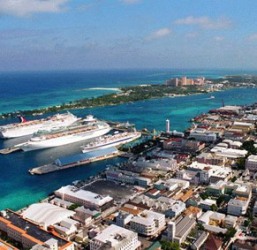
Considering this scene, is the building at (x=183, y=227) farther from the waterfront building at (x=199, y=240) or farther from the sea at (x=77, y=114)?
the sea at (x=77, y=114)

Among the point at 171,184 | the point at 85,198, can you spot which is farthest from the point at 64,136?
the point at 171,184

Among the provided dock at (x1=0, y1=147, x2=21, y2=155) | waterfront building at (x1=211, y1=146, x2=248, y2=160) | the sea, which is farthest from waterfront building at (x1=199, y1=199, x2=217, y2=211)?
dock at (x1=0, y1=147, x2=21, y2=155)

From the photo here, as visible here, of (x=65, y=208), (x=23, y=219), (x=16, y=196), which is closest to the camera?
(x=23, y=219)

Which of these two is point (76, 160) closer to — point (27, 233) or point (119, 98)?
point (27, 233)

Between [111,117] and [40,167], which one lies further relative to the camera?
[111,117]

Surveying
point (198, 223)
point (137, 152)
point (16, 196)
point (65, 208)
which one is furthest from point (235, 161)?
point (16, 196)

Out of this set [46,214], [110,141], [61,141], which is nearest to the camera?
[46,214]

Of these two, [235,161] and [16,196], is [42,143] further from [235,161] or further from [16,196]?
[235,161]
